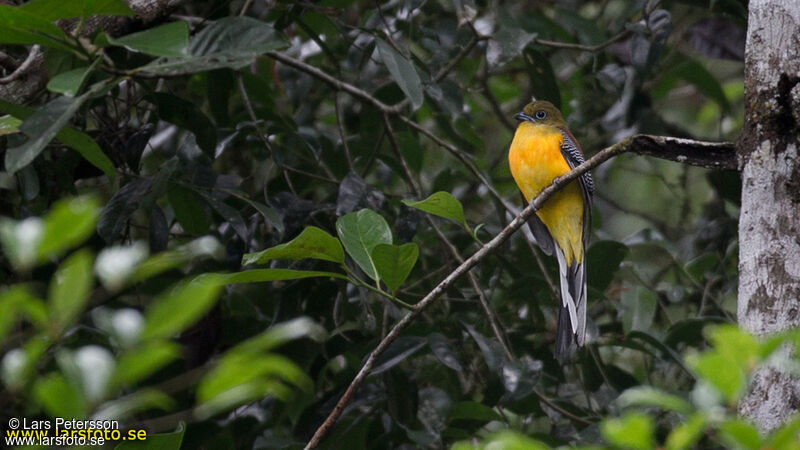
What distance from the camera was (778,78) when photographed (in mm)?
2357

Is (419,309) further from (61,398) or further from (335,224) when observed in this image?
(61,398)

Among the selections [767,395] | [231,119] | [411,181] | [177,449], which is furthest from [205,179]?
[767,395]

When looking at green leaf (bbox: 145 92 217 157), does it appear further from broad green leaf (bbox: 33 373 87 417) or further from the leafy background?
broad green leaf (bbox: 33 373 87 417)

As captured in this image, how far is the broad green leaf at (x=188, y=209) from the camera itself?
135 inches

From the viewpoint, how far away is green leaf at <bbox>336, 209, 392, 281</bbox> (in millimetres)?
2605

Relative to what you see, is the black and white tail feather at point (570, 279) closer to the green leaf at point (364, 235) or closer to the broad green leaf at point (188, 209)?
the green leaf at point (364, 235)

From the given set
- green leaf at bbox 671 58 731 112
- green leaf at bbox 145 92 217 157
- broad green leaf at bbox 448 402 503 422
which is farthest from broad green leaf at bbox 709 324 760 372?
green leaf at bbox 671 58 731 112

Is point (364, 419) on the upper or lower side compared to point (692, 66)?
lower

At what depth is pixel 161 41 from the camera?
2.04 meters

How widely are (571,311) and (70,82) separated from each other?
8.03 ft

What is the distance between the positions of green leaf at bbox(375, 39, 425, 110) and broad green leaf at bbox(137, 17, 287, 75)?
704 mm

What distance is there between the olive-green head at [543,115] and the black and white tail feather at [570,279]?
0.27 ft

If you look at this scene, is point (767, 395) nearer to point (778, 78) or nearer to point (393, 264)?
point (778, 78)

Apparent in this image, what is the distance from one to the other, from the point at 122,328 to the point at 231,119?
305cm
